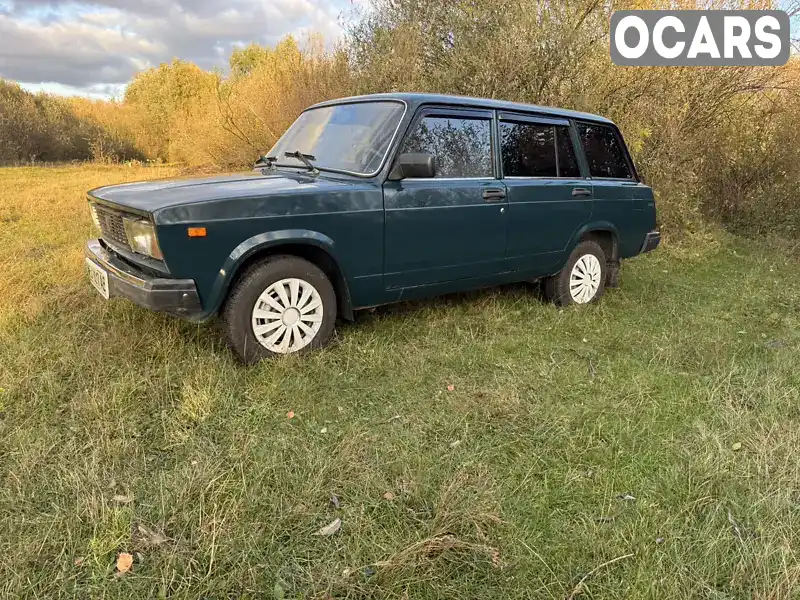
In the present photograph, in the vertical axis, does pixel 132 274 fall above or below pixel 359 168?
below

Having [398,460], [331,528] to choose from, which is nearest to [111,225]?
[398,460]

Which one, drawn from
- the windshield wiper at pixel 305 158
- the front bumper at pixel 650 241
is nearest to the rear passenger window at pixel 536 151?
the front bumper at pixel 650 241

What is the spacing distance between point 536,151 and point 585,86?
14.7 ft

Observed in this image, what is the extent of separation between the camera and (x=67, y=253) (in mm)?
6309

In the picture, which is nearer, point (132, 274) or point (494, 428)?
point (494, 428)

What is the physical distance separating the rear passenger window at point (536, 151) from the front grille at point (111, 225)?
303 centimetres

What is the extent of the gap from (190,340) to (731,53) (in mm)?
10360

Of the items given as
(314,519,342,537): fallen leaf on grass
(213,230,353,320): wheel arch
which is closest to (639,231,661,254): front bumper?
(213,230,353,320): wheel arch

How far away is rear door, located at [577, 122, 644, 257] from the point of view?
5.48 metres

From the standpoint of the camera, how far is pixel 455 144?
4.39 meters

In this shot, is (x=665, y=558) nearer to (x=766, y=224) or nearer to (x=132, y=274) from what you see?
(x=132, y=274)

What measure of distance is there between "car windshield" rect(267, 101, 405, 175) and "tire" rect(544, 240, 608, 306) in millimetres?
2385

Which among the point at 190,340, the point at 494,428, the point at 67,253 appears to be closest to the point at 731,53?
the point at 494,428

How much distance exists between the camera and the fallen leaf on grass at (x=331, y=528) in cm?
220
